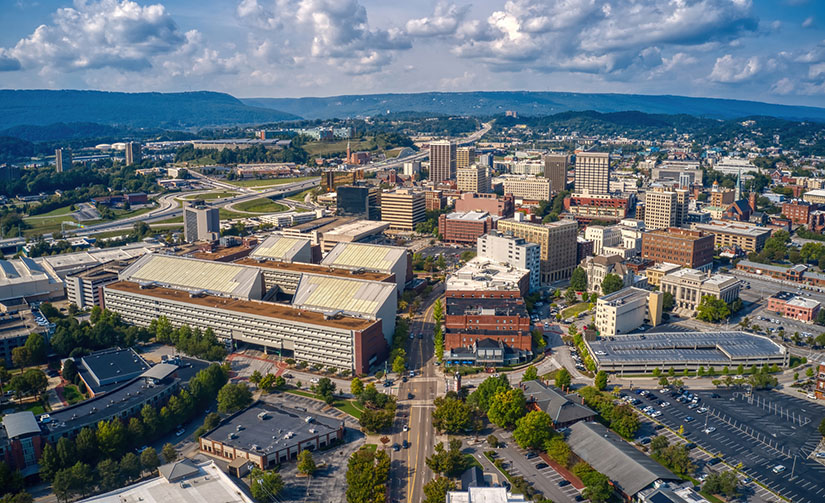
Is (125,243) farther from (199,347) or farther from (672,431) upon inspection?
(672,431)

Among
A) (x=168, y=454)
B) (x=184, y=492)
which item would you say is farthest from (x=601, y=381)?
(x=168, y=454)

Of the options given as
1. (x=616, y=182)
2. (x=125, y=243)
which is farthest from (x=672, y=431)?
(x=616, y=182)

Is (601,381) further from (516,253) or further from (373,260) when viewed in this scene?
(373,260)

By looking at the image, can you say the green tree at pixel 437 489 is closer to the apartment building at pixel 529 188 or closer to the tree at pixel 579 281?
the tree at pixel 579 281

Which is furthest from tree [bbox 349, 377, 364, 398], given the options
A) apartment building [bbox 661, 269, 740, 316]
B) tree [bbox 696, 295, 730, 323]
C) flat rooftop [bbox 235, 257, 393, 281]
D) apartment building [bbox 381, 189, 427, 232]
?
apartment building [bbox 381, 189, 427, 232]

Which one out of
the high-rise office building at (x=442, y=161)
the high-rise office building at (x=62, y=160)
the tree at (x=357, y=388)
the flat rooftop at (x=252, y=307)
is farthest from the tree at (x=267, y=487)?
the high-rise office building at (x=62, y=160)

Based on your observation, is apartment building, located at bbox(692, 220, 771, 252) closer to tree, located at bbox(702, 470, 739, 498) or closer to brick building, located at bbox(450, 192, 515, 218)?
brick building, located at bbox(450, 192, 515, 218)
